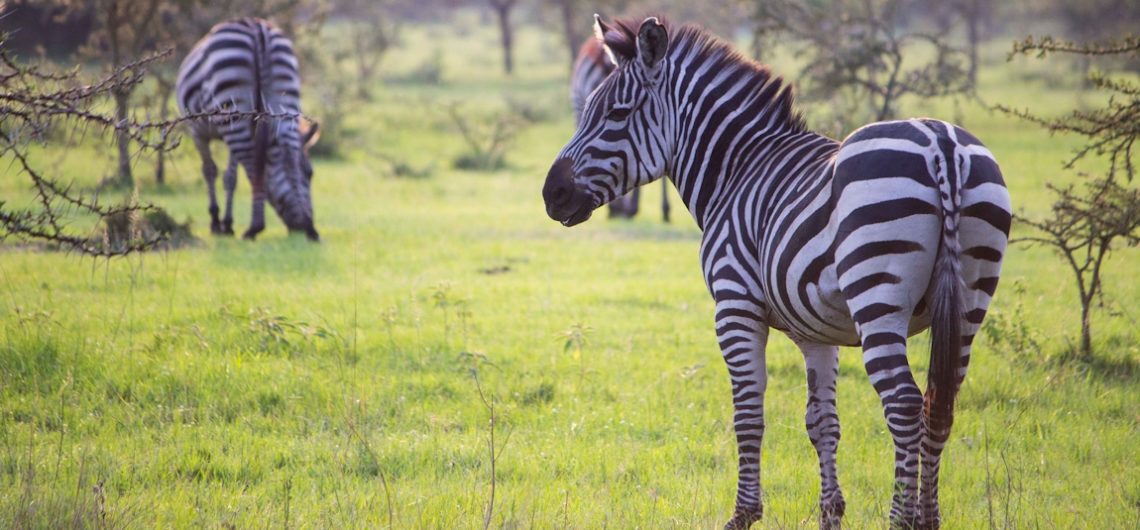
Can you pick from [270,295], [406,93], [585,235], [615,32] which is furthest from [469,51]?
[615,32]

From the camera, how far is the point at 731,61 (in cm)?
477

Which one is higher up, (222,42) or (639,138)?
(222,42)

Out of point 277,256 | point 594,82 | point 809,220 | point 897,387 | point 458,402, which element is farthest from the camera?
point 594,82

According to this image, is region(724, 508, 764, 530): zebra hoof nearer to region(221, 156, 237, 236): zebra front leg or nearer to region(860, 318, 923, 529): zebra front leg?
region(860, 318, 923, 529): zebra front leg

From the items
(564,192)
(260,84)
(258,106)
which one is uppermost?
(260,84)

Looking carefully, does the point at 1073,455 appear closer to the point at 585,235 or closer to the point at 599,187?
the point at 599,187

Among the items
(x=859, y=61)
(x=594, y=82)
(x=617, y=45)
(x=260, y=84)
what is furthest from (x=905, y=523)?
(x=594, y=82)

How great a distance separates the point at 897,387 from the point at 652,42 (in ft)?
6.31

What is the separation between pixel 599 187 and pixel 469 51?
168 feet

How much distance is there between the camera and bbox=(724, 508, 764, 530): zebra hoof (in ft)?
14.6

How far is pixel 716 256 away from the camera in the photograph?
450 centimetres

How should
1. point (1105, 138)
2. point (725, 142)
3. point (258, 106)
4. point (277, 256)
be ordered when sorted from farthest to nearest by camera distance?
point (258, 106), point (277, 256), point (1105, 138), point (725, 142)

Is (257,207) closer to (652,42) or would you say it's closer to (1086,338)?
(652,42)

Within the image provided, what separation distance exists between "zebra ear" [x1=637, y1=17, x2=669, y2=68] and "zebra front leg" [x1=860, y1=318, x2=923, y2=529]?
1.70 m
